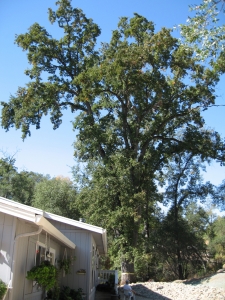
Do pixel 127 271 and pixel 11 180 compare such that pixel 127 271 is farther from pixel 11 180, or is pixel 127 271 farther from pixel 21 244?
pixel 11 180

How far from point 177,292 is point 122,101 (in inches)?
463

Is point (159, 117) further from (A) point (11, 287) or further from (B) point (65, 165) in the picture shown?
(A) point (11, 287)

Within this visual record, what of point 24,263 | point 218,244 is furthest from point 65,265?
Answer: point 218,244

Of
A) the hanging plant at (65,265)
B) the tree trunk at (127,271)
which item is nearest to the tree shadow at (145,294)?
the tree trunk at (127,271)

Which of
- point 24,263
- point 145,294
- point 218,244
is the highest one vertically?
point 218,244

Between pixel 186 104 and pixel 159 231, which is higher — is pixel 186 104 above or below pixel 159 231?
above

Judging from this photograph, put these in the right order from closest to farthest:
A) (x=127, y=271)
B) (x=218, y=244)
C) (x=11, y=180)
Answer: (x=127, y=271)
(x=11, y=180)
(x=218, y=244)

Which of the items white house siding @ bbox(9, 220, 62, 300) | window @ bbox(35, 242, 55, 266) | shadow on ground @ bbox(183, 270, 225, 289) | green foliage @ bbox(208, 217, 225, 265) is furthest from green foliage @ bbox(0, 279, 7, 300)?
green foliage @ bbox(208, 217, 225, 265)

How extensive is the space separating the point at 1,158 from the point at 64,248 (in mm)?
20724

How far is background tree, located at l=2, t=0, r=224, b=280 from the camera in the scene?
17641 mm

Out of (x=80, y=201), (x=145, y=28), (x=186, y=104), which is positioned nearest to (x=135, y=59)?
(x=145, y=28)

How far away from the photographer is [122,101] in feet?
64.5

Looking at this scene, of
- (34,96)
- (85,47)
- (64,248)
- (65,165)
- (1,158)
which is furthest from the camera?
(1,158)

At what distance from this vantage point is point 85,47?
808 inches
